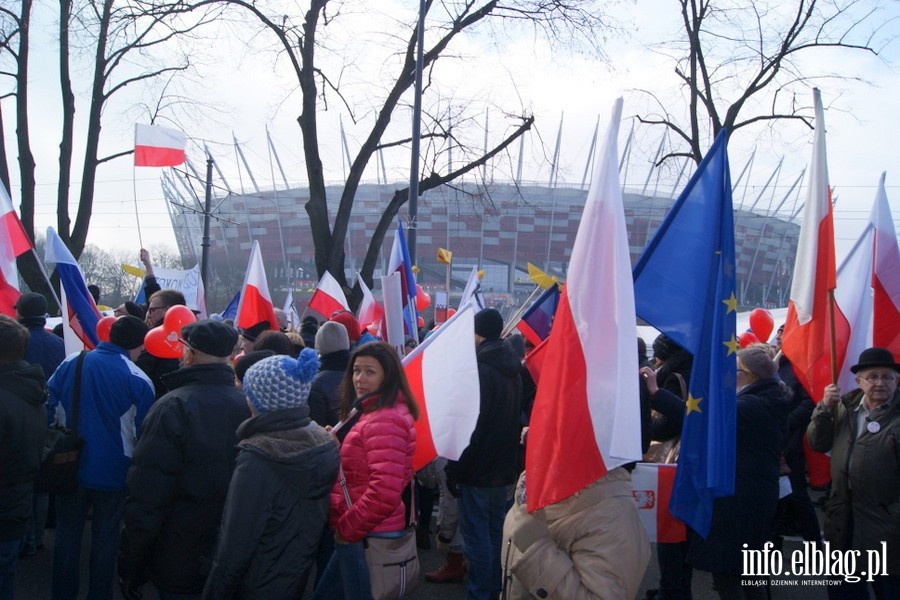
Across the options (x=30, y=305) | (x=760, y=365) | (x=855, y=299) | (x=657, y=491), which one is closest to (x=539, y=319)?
(x=855, y=299)

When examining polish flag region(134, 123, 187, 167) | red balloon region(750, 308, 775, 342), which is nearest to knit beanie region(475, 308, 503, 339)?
red balloon region(750, 308, 775, 342)

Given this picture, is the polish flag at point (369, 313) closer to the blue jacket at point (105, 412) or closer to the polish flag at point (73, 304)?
the polish flag at point (73, 304)

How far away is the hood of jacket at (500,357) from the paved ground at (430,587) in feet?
5.30

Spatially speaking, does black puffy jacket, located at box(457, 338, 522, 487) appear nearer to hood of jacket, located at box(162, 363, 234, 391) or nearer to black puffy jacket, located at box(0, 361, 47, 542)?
hood of jacket, located at box(162, 363, 234, 391)

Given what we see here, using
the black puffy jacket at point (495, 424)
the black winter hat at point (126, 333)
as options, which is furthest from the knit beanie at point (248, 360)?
the black puffy jacket at point (495, 424)

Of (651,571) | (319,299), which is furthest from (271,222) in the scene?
(651,571)

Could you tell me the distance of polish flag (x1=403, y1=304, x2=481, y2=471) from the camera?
14.0 ft

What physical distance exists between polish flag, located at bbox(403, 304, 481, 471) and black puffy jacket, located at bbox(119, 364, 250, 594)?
1070mm

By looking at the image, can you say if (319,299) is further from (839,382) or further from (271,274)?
(271,274)

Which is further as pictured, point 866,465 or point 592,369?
point 866,465

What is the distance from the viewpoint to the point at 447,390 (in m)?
4.34

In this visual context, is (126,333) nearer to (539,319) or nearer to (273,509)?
(273,509)

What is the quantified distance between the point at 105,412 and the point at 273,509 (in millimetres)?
1891

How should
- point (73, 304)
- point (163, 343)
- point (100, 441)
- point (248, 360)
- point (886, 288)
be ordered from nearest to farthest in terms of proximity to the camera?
point (100, 441)
point (248, 360)
point (886, 288)
point (163, 343)
point (73, 304)
